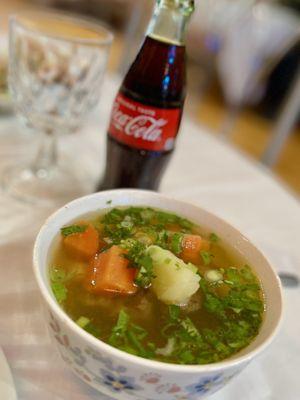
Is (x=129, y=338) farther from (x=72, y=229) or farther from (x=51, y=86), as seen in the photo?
(x=51, y=86)

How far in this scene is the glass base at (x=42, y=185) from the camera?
3.27ft

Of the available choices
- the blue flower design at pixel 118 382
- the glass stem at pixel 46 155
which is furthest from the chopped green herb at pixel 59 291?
the glass stem at pixel 46 155

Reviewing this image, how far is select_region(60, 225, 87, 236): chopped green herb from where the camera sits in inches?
28.1

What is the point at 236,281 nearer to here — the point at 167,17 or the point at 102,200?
the point at 102,200

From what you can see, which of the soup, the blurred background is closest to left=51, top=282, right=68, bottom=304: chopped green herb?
the soup

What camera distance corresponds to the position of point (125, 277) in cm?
67

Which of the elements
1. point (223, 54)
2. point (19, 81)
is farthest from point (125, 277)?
point (223, 54)

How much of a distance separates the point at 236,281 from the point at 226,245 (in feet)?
0.25

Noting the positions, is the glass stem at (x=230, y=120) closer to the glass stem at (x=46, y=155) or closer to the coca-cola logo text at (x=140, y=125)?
the glass stem at (x=46, y=155)

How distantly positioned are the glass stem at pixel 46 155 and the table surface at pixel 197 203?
56mm

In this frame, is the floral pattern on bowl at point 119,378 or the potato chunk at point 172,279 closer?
the floral pattern on bowl at point 119,378

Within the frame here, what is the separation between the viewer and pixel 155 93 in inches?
34.9

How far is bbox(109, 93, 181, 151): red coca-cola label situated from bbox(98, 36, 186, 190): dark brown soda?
1cm

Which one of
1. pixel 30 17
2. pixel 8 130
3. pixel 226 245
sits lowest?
pixel 8 130
